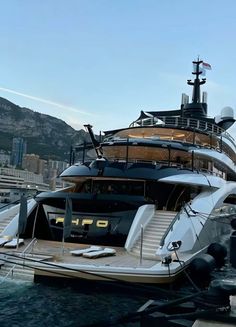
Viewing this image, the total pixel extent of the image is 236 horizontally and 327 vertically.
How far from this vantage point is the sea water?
819 cm

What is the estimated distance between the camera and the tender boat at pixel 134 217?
10852 mm

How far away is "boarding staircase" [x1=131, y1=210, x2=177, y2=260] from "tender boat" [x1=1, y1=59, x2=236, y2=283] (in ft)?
0.10

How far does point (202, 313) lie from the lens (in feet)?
15.9

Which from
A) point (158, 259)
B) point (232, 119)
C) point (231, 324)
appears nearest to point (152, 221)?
point (158, 259)

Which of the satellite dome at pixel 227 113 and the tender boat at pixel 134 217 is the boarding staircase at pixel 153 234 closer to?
the tender boat at pixel 134 217

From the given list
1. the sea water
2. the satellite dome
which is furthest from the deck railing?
the sea water

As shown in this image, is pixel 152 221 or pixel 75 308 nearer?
pixel 75 308

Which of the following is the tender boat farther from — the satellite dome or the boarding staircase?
the satellite dome

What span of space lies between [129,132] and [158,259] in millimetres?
11104

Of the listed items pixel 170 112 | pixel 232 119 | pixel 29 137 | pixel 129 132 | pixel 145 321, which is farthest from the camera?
pixel 29 137

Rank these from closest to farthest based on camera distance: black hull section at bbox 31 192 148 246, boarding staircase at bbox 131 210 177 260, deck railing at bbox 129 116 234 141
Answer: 1. boarding staircase at bbox 131 210 177 260
2. black hull section at bbox 31 192 148 246
3. deck railing at bbox 129 116 234 141

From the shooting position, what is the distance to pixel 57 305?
9133 millimetres

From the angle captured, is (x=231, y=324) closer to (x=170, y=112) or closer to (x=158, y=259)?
(x=158, y=259)

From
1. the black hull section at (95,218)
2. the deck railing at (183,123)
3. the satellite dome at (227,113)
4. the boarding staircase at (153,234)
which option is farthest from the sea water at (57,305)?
the satellite dome at (227,113)
